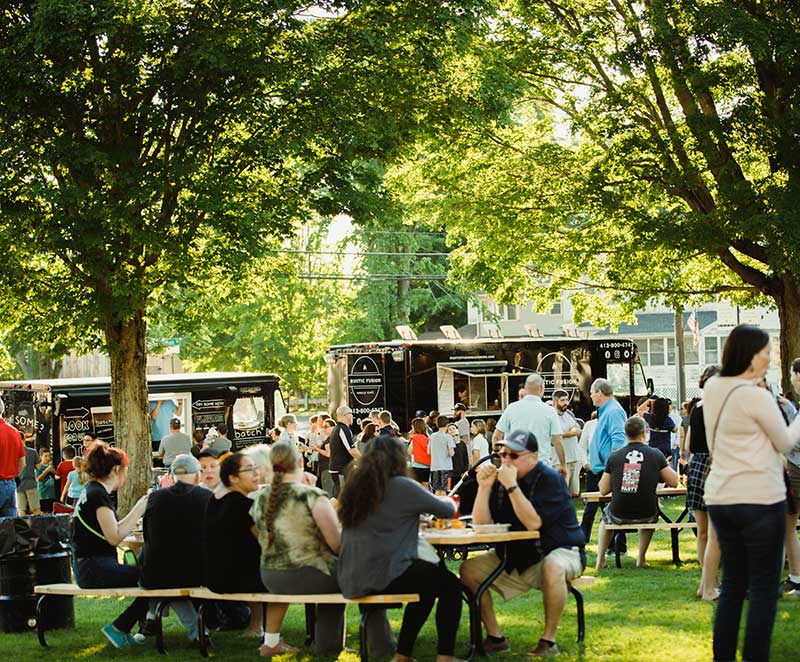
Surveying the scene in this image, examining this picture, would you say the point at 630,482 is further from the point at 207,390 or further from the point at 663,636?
the point at 207,390

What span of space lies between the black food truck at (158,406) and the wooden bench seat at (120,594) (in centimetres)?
1425

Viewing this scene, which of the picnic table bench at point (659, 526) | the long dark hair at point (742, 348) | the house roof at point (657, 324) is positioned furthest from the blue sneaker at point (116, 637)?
the house roof at point (657, 324)

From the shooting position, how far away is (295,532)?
8.66 m

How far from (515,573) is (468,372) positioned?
19512mm

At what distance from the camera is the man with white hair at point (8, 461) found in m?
12.9

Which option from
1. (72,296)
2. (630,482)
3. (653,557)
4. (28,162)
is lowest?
(653,557)

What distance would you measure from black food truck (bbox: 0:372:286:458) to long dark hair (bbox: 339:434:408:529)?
17248 mm

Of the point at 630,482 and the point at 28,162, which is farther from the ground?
the point at 28,162

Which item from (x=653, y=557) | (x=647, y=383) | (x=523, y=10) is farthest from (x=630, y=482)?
(x=647, y=383)

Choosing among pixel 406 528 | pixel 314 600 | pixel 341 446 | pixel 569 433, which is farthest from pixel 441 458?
pixel 406 528

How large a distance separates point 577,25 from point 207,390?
11.0 m

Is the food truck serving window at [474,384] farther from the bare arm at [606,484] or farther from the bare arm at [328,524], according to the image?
the bare arm at [328,524]

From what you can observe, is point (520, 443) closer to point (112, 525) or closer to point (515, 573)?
point (515, 573)

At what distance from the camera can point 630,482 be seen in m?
12.7
